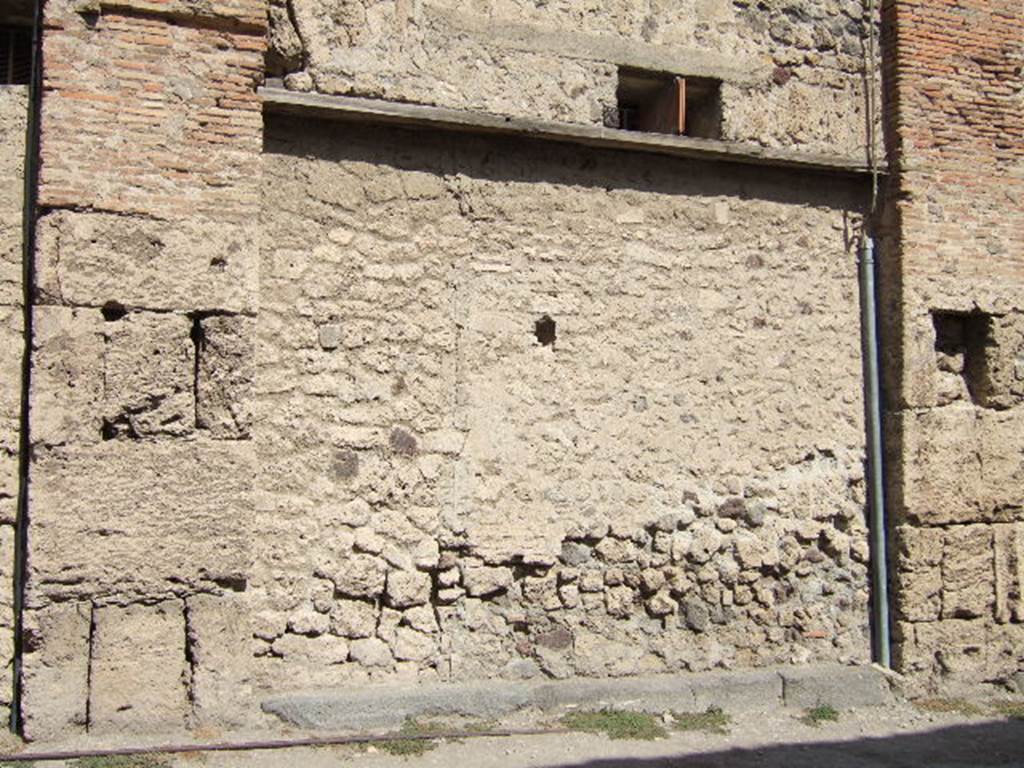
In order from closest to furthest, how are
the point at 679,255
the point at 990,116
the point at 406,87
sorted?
1. the point at 406,87
2. the point at 679,255
3. the point at 990,116

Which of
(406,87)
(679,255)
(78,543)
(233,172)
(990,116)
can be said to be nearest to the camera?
(78,543)

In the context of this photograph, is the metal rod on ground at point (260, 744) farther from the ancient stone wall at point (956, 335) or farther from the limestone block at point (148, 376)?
the ancient stone wall at point (956, 335)

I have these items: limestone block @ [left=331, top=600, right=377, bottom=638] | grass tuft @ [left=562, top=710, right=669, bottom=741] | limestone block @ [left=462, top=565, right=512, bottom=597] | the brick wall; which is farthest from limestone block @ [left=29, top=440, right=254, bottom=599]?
grass tuft @ [left=562, top=710, right=669, bottom=741]

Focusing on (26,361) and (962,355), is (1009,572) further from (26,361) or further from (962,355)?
(26,361)

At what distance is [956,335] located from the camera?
6.50 meters

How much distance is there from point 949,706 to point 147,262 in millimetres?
4958

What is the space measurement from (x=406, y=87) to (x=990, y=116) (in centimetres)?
365

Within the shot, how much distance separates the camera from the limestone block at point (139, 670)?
15.2ft

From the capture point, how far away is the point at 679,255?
5977 millimetres

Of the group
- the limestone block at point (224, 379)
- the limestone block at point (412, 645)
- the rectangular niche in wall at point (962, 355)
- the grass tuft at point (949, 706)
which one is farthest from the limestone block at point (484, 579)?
the rectangular niche in wall at point (962, 355)

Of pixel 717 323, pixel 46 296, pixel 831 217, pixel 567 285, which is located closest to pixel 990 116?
pixel 831 217

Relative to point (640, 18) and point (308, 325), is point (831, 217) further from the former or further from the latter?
point (308, 325)

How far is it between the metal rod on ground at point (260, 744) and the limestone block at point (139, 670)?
0.48ft

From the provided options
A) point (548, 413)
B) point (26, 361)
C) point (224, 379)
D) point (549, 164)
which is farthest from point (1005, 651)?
point (26, 361)
